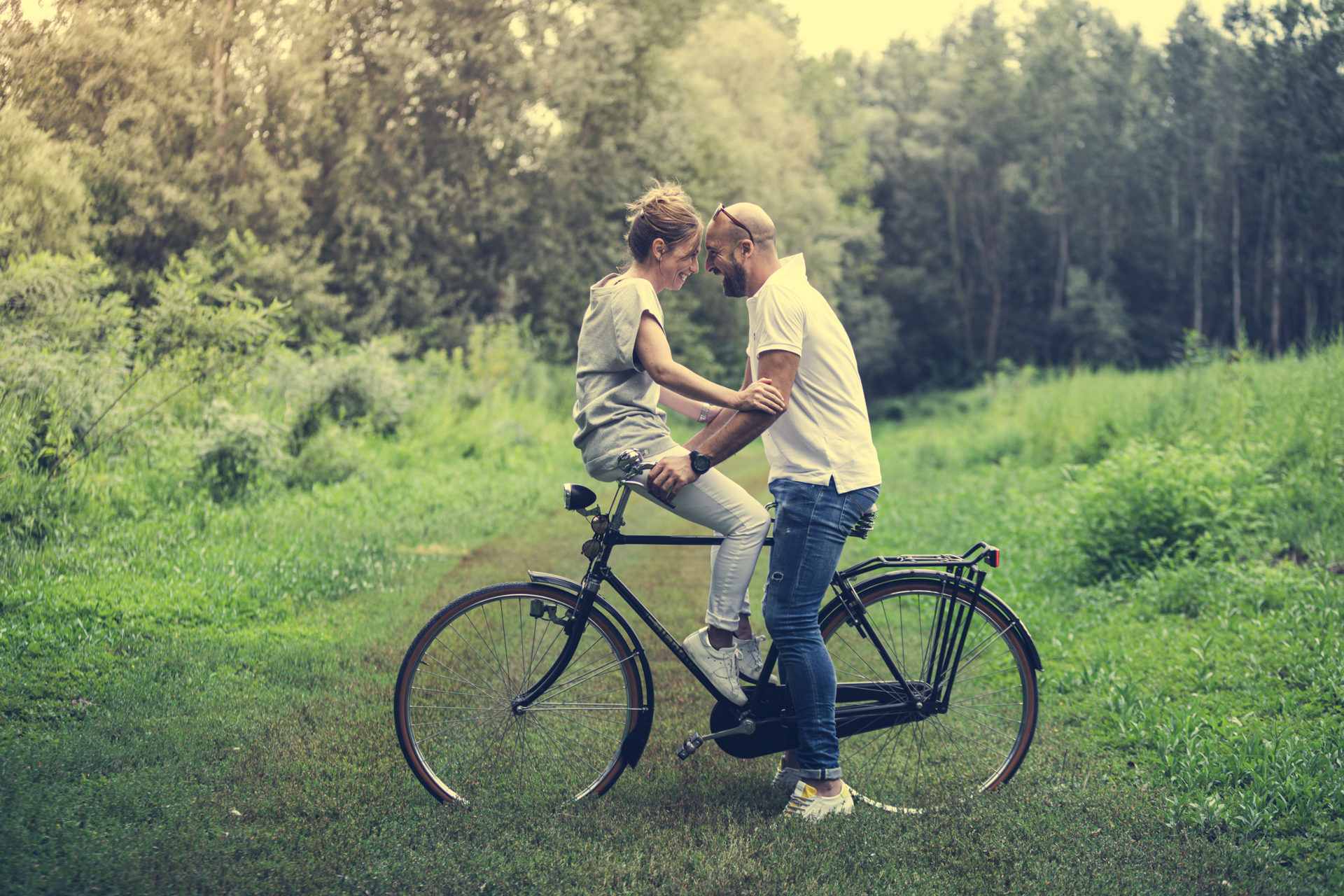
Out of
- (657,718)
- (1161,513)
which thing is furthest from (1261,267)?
(657,718)

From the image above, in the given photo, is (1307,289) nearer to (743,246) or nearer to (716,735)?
(743,246)

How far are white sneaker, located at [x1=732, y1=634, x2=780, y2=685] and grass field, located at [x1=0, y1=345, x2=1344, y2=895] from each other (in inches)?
19.5

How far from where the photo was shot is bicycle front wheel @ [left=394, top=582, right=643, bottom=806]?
3539 millimetres

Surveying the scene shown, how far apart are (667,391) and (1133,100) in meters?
47.4

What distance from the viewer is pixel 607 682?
11.8 feet

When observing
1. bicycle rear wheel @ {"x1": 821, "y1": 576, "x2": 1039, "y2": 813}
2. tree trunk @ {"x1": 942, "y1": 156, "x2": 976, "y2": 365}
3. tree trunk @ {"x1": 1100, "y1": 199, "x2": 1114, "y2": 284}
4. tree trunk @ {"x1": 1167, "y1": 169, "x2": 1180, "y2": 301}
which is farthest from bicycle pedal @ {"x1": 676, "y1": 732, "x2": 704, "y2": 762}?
tree trunk @ {"x1": 942, "y1": 156, "x2": 976, "y2": 365}

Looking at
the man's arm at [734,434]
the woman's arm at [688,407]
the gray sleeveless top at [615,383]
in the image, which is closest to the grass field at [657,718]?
the man's arm at [734,434]

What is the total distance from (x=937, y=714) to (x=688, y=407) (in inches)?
63.5

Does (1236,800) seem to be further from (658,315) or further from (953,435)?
(953,435)

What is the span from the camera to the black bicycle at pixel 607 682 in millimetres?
3545

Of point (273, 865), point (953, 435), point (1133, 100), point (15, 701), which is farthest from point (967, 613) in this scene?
point (1133, 100)

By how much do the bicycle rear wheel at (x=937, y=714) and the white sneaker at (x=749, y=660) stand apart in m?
0.27

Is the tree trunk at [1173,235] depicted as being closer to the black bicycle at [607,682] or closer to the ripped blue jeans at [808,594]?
the black bicycle at [607,682]

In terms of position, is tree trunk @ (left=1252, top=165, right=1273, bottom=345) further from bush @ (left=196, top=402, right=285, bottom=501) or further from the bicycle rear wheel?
the bicycle rear wheel
